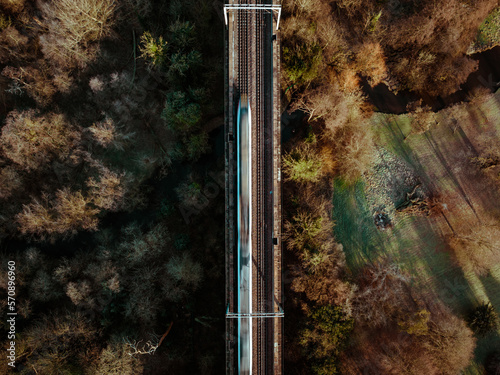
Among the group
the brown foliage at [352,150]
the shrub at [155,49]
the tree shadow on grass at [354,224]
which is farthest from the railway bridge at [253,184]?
the tree shadow on grass at [354,224]

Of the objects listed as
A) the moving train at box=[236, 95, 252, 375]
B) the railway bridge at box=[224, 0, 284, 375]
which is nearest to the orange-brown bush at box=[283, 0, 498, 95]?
the railway bridge at box=[224, 0, 284, 375]

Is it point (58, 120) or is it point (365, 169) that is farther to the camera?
point (365, 169)

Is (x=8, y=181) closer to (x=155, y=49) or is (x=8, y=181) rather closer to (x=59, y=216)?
(x=59, y=216)

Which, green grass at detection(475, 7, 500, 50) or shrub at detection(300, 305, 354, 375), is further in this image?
green grass at detection(475, 7, 500, 50)

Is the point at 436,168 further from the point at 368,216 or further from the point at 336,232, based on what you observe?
the point at 336,232

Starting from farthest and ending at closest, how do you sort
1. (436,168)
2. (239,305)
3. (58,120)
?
(436,168) → (58,120) → (239,305)

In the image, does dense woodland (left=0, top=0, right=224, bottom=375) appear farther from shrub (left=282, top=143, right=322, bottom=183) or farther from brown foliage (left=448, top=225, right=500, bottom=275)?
brown foliage (left=448, top=225, right=500, bottom=275)

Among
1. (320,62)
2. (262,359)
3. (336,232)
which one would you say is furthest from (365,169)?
(262,359)
